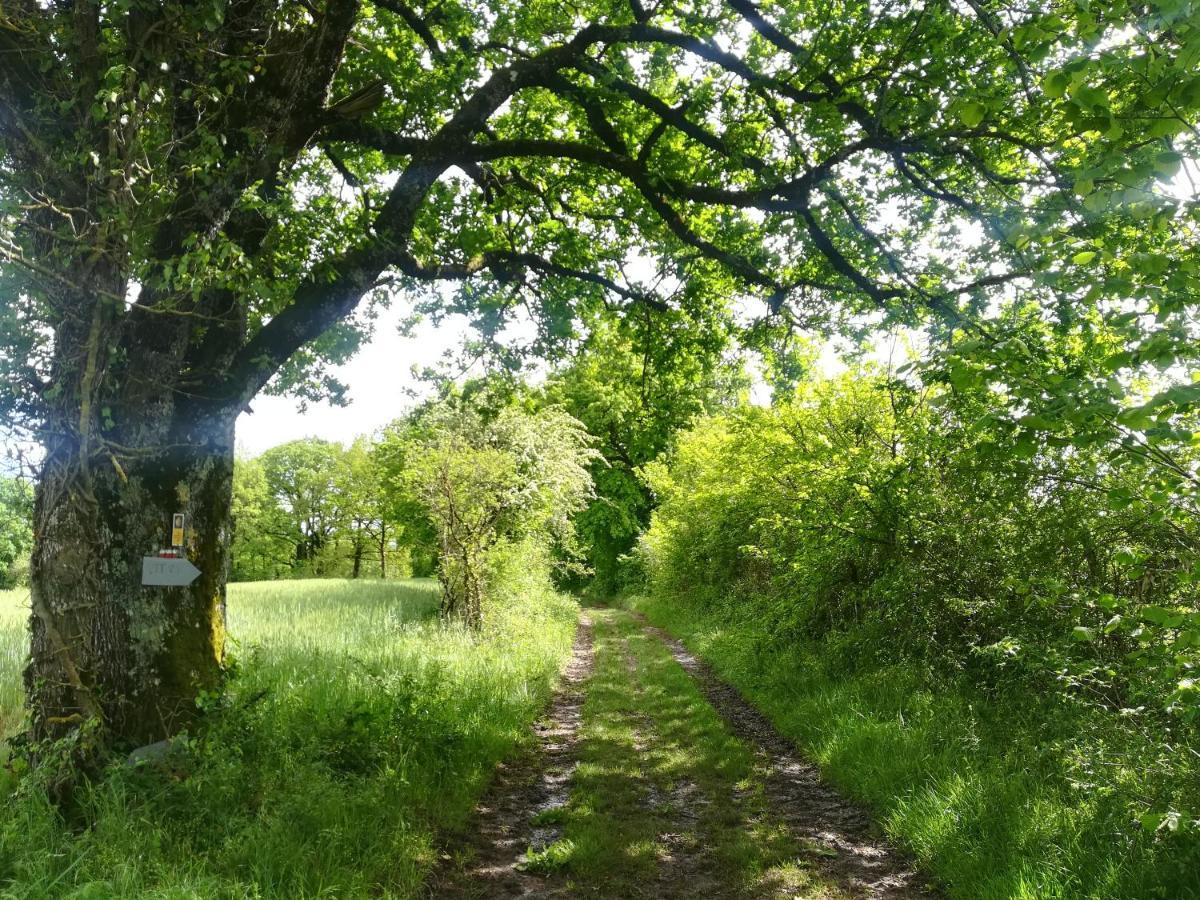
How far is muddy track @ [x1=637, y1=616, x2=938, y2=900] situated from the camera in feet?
15.2

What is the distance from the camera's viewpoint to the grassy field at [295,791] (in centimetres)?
383

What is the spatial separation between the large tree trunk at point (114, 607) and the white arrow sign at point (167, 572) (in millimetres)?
60

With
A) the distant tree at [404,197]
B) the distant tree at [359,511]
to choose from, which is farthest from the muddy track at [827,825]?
the distant tree at [359,511]

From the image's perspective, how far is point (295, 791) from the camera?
4984mm

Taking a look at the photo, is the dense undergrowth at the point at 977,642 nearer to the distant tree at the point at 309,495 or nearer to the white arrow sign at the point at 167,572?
the white arrow sign at the point at 167,572

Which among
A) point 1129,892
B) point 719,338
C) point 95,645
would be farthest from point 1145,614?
point 719,338

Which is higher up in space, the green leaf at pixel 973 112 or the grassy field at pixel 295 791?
the green leaf at pixel 973 112

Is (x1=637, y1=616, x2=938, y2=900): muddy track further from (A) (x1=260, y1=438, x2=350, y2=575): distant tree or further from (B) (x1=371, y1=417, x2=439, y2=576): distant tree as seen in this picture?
(A) (x1=260, y1=438, x2=350, y2=575): distant tree

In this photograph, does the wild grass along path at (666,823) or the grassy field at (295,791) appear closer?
the grassy field at (295,791)

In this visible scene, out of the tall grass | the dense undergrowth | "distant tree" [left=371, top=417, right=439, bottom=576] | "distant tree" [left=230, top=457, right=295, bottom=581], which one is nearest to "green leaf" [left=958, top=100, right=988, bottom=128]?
the dense undergrowth

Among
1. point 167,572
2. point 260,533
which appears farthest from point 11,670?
point 260,533

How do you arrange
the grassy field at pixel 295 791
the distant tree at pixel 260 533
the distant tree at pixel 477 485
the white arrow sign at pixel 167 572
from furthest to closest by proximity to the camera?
the distant tree at pixel 260 533, the distant tree at pixel 477 485, the white arrow sign at pixel 167 572, the grassy field at pixel 295 791

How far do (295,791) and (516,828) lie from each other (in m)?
1.71

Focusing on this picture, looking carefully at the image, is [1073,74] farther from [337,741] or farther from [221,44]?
[337,741]
